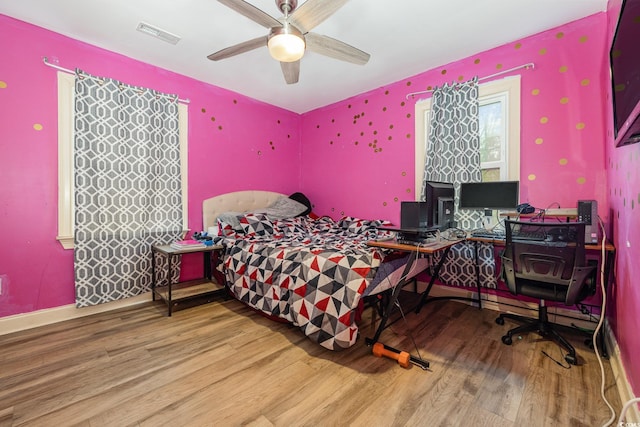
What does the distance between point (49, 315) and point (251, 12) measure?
9.89 feet

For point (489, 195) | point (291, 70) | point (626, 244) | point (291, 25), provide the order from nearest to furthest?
point (626, 244), point (291, 25), point (291, 70), point (489, 195)

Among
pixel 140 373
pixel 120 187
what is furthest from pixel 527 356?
pixel 120 187

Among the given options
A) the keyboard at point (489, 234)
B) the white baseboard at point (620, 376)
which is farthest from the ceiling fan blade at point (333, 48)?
the white baseboard at point (620, 376)

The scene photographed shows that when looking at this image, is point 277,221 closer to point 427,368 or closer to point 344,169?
point 344,169

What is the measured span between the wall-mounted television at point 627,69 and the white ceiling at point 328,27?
1.42 m

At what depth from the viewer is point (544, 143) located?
254 cm

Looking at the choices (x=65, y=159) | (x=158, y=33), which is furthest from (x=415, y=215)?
(x=65, y=159)

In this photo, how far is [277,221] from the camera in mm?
3619

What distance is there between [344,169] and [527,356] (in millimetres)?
2927

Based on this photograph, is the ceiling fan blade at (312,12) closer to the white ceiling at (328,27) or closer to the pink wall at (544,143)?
the white ceiling at (328,27)

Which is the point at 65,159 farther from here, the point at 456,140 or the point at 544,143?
the point at 544,143

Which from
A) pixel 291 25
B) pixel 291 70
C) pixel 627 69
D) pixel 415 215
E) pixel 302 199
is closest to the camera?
pixel 627 69

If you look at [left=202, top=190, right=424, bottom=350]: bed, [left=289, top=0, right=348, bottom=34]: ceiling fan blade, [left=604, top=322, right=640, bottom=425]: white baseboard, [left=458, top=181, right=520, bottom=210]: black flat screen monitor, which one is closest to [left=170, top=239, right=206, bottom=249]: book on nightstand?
[left=202, top=190, right=424, bottom=350]: bed

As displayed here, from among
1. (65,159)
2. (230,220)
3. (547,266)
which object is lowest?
(547,266)
